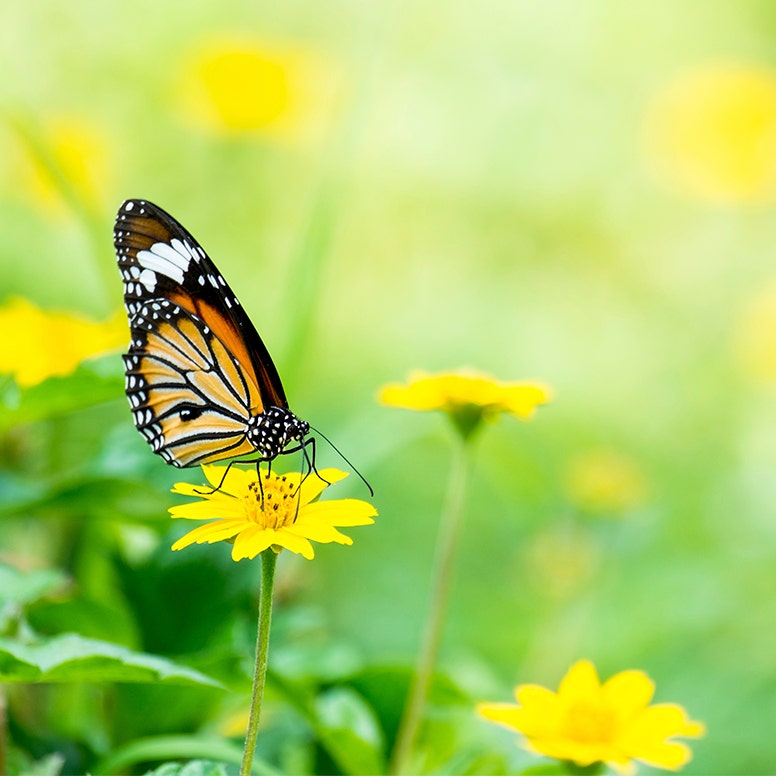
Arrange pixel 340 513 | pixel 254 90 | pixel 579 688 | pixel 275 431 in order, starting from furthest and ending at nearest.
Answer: pixel 254 90, pixel 275 431, pixel 579 688, pixel 340 513

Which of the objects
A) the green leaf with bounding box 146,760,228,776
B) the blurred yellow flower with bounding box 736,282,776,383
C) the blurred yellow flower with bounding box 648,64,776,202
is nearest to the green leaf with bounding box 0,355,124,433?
the green leaf with bounding box 146,760,228,776

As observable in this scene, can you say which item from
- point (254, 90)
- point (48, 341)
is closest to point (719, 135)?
point (254, 90)

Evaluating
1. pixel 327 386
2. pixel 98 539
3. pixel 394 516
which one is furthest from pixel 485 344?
pixel 98 539

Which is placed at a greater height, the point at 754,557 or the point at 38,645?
the point at 754,557

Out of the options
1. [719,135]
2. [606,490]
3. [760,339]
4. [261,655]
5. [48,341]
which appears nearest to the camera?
[261,655]

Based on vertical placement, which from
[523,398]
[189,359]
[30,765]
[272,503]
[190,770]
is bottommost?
[190,770]

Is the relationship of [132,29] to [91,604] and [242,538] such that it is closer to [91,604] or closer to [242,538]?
[91,604]

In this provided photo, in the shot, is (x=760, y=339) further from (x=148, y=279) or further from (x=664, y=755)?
(x=664, y=755)

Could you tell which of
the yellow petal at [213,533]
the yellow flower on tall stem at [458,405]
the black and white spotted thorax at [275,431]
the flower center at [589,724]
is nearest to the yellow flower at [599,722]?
the flower center at [589,724]
